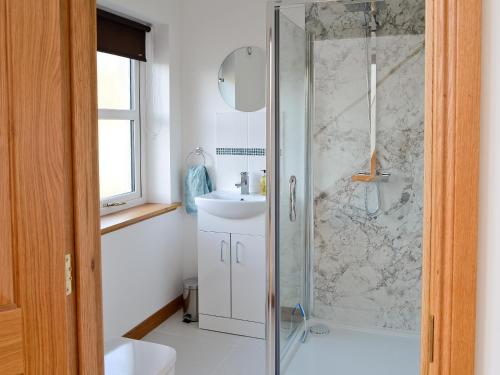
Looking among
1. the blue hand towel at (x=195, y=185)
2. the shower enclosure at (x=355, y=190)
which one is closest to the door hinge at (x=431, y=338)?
the shower enclosure at (x=355, y=190)

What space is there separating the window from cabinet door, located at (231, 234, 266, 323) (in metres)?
0.84

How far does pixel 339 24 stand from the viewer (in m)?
3.50

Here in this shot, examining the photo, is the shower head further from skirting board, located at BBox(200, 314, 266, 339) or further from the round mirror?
skirting board, located at BBox(200, 314, 266, 339)

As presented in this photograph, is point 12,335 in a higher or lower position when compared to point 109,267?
higher

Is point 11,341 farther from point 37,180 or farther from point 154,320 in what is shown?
point 154,320

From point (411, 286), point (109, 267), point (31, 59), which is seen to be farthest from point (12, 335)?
point (411, 286)

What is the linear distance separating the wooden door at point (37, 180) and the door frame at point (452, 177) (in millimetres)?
773

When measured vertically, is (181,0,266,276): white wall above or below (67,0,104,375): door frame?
above

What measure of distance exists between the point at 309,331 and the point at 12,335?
2677 millimetres

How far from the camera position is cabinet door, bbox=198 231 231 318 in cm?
370

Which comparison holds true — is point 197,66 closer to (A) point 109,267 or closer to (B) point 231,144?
(B) point 231,144

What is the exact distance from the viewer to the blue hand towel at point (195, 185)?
13.3 ft

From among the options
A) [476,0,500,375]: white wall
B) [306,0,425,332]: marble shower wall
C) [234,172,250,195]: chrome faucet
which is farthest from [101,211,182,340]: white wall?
[476,0,500,375]: white wall

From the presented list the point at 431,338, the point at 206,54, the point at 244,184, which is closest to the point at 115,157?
the point at 244,184
